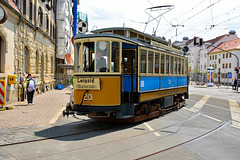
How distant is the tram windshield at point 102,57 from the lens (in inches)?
323

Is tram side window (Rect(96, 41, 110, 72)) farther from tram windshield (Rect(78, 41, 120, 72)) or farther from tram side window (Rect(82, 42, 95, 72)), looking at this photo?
tram side window (Rect(82, 42, 95, 72))

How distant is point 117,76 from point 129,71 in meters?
1.01

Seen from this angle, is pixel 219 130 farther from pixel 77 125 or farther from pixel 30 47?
pixel 30 47

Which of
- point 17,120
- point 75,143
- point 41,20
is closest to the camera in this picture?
point 75,143

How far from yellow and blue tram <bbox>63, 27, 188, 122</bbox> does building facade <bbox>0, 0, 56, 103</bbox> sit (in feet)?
20.2

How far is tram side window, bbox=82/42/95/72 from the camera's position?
8297mm

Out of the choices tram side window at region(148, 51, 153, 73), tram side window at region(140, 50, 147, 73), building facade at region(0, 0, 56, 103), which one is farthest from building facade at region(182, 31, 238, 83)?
tram side window at region(140, 50, 147, 73)

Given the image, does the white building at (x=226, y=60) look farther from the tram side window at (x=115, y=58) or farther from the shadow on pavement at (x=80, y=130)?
the tram side window at (x=115, y=58)

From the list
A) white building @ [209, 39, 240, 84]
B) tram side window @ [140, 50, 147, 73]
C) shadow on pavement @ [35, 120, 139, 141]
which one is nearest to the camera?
shadow on pavement @ [35, 120, 139, 141]

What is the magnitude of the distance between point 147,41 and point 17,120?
544 centimetres

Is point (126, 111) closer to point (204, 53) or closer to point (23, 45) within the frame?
point (23, 45)

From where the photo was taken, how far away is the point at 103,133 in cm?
786

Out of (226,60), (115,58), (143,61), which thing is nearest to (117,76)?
(115,58)

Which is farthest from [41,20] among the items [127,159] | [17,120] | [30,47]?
[127,159]
